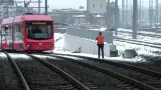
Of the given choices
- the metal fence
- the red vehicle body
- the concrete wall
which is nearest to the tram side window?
the red vehicle body

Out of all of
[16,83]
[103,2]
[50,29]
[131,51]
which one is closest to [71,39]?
[50,29]

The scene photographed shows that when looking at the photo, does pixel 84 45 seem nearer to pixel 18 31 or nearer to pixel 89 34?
pixel 89 34

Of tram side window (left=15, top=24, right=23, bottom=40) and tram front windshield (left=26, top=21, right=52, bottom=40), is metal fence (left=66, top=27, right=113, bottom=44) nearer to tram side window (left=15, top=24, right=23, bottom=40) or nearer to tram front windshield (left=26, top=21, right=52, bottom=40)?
tram front windshield (left=26, top=21, right=52, bottom=40)

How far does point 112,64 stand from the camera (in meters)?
21.2

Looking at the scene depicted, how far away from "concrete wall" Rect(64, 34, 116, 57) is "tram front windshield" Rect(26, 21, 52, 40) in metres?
3.66

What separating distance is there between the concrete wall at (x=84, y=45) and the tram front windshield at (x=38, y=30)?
3.66 metres

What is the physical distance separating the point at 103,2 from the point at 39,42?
1522 inches

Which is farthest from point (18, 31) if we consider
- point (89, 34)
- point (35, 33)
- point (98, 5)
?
point (98, 5)

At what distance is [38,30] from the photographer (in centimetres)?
3291

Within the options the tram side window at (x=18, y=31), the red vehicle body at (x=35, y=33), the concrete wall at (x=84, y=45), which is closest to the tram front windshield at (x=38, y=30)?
the red vehicle body at (x=35, y=33)

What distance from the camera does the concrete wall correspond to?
2989 cm

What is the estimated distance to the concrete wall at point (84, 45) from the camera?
98.1 ft

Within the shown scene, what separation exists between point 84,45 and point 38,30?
610 centimetres

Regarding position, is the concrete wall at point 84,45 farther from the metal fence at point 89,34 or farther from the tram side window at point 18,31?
the tram side window at point 18,31
